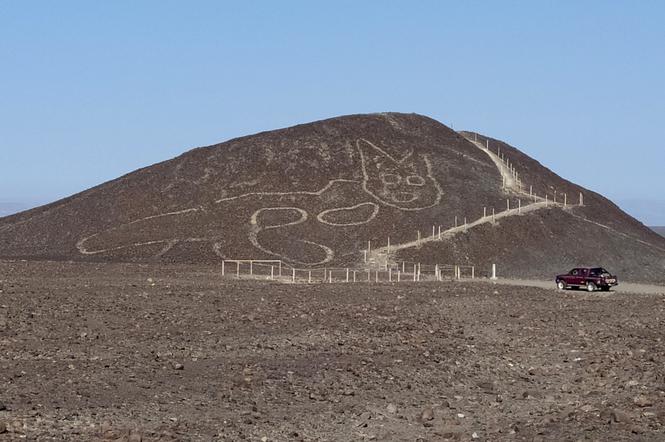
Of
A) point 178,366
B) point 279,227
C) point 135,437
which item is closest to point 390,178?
point 279,227

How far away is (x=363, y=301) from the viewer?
144 feet

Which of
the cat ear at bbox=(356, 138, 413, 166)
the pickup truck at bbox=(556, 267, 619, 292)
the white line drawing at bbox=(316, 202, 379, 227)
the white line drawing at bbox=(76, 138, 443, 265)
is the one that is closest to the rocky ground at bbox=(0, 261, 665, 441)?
the pickup truck at bbox=(556, 267, 619, 292)

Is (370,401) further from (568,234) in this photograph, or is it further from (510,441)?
(568,234)

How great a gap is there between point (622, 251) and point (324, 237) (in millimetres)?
27957

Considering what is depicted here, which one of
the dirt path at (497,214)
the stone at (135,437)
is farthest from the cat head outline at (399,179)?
the stone at (135,437)

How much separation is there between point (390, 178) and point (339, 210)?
1108 centimetres

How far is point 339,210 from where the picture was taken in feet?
330

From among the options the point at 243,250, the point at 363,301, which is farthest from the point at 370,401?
the point at 243,250

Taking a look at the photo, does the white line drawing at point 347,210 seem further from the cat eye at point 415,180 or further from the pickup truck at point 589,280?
the pickup truck at point 589,280

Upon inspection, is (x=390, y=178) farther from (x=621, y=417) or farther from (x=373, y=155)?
(x=621, y=417)

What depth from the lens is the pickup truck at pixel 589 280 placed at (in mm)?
60219

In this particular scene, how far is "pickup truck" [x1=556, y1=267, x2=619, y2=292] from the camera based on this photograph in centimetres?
6022

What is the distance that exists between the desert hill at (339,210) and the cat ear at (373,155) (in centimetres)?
23

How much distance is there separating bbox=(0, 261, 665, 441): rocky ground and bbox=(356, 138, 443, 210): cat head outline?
61.4 meters
